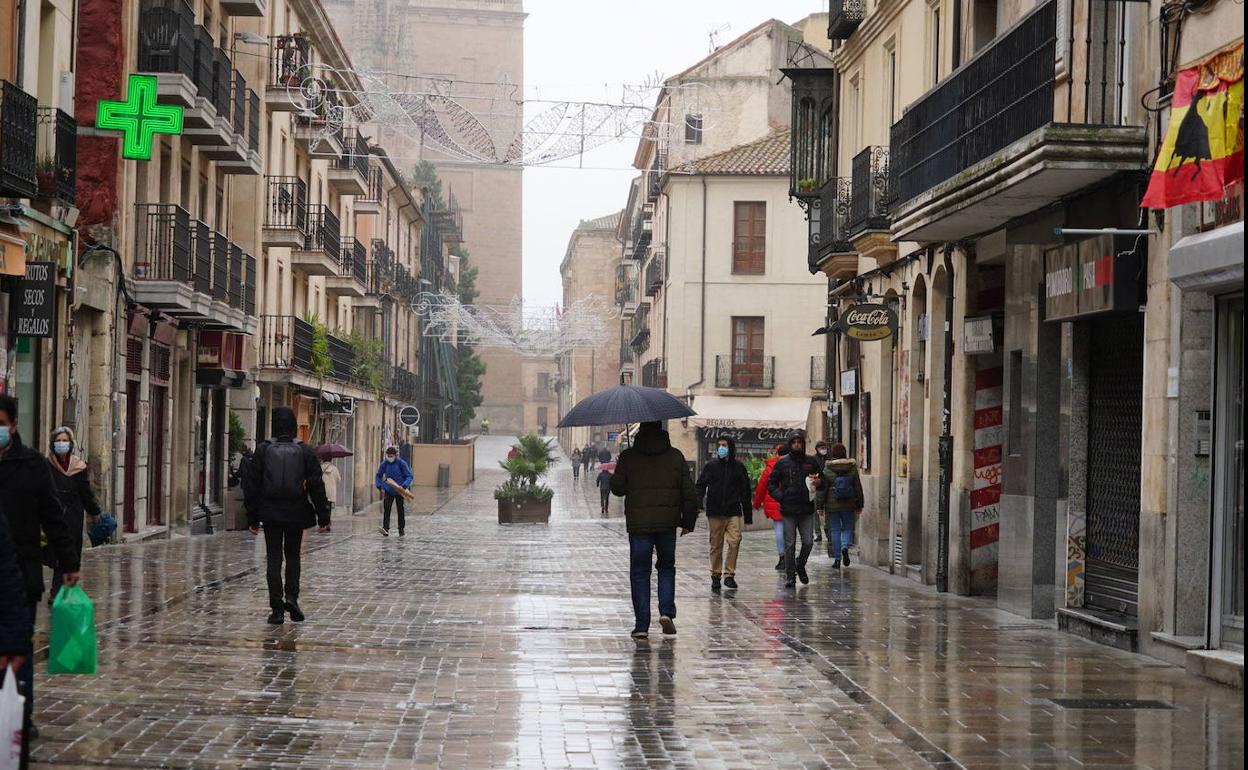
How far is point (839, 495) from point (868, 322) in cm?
221

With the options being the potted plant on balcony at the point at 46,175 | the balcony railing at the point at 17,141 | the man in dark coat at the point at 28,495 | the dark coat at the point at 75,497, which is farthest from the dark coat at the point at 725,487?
the man in dark coat at the point at 28,495

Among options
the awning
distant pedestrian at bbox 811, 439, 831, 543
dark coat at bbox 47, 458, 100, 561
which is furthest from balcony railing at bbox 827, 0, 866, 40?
the awning

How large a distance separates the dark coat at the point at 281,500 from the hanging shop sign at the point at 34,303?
268 inches

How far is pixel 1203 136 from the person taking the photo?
11.4 m

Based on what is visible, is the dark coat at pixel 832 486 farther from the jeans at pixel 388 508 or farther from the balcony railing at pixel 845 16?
the jeans at pixel 388 508

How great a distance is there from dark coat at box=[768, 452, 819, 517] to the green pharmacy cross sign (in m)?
9.63

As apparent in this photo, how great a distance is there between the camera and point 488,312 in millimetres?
64188

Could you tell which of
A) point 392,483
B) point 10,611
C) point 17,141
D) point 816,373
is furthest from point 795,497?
point 816,373

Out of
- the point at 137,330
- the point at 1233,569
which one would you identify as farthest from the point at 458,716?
the point at 137,330

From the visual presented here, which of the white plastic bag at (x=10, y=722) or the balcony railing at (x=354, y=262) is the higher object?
the balcony railing at (x=354, y=262)

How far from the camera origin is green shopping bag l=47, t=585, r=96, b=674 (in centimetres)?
706

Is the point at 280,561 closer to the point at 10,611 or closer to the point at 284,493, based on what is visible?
the point at 284,493

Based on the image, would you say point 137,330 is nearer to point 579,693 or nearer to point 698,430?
point 579,693

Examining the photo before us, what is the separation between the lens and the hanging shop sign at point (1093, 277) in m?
13.4
